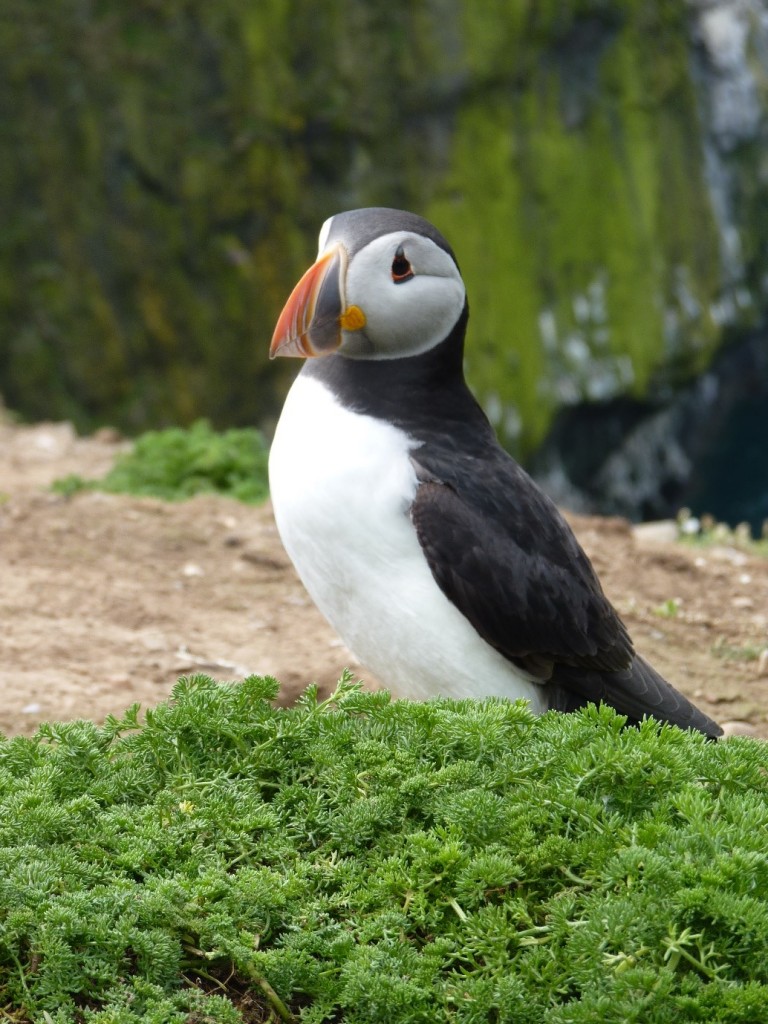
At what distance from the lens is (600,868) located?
2748mm

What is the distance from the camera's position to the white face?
3834 mm

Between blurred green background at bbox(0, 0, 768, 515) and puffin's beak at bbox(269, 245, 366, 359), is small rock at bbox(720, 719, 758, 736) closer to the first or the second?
puffin's beak at bbox(269, 245, 366, 359)

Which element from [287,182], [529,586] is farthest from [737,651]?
[287,182]

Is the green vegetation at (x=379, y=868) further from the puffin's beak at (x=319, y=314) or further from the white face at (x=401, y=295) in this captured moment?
the white face at (x=401, y=295)

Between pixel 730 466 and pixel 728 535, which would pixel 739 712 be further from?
pixel 730 466

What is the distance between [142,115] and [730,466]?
9500 mm

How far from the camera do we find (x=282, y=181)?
1280cm

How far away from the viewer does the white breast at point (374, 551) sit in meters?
3.85

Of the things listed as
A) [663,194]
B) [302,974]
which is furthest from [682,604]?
[663,194]

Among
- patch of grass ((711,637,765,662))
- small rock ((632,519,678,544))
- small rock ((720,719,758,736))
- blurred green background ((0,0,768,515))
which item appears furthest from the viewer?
blurred green background ((0,0,768,515))

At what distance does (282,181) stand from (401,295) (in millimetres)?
9288

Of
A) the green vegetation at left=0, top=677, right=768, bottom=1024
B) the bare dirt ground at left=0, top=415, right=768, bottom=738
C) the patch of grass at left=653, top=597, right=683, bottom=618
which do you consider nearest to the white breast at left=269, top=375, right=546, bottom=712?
the green vegetation at left=0, top=677, right=768, bottom=1024

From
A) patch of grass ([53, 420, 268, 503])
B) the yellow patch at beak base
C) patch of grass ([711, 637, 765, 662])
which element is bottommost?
patch of grass ([711, 637, 765, 662])

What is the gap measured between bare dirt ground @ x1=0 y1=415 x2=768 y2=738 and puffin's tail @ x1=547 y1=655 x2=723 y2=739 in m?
0.66
